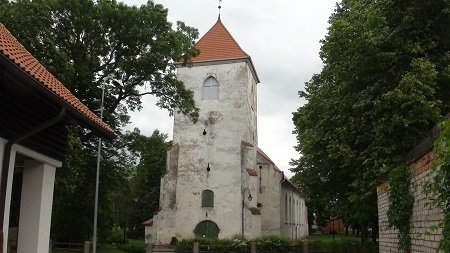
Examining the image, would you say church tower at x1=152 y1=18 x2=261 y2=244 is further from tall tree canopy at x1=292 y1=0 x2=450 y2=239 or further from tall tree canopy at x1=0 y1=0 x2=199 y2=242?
tall tree canopy at x1=292 y1=0 x2=450 y2=239

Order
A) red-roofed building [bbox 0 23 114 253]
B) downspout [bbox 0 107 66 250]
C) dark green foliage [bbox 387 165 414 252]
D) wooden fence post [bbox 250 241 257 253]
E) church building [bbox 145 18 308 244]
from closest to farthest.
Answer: red-roofed building [bbox 0 23 114 253]
downspout [bbox 0 107 66 250]
dark green foliage [bbox 387 165 414 252]
wooden fence post [bbox 250 241 257 253]
church building [bbox 145 18 308 244]

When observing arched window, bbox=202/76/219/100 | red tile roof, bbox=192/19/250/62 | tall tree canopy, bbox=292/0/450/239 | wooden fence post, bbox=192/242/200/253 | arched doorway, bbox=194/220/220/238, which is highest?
red tile roof, bbox=192/19/250/62

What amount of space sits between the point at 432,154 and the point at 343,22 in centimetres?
1320

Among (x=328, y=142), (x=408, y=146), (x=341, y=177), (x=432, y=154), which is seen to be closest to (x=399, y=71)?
(x=408, y=146)

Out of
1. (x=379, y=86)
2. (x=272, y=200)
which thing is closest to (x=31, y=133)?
(x=379, y=86)

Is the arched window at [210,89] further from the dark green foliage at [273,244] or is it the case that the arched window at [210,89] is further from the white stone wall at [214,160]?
the dark green foliage at [273,244]

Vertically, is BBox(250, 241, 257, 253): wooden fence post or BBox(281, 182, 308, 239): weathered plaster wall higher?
BBox(281, 182, 308, 239): weathered plaster wall

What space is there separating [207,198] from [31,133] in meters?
28.4

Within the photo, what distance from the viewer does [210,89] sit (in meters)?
38.2

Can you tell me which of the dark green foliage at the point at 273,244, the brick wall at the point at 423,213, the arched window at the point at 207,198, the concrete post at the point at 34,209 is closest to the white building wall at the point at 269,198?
the arched window at the point at 207,198

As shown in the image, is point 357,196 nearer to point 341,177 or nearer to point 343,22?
point 341,177

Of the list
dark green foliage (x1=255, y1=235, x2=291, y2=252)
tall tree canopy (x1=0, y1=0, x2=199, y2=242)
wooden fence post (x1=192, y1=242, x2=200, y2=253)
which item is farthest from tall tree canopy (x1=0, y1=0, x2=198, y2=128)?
dark green foliage (x1=255, y1=235, x2=291, y2=252)

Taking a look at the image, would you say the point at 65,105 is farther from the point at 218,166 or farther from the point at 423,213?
the point at 218,166

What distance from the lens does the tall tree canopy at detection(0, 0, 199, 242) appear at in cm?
1997
